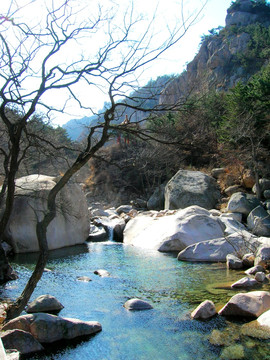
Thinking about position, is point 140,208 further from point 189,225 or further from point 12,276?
point 12,276

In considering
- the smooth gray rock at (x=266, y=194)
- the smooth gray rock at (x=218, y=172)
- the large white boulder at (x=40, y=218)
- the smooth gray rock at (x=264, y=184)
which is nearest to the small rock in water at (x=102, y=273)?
the large white boulder at (x=40, y=218)

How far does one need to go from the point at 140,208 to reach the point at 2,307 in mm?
18823

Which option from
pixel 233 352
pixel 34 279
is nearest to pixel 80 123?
pixel 34 279

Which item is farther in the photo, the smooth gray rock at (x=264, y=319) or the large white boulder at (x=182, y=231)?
the large white boulder at (x=182, y=231)

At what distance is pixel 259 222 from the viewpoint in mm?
14031

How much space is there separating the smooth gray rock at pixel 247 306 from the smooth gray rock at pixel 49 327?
243cm

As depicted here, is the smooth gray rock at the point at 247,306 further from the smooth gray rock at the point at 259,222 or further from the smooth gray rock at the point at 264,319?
the smooth gray rock at the point at 259,222

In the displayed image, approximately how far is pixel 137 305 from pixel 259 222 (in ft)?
27.7

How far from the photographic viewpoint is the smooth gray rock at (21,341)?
5023 mm

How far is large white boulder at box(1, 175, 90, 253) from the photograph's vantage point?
1416cm

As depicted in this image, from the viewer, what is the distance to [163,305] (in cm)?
727

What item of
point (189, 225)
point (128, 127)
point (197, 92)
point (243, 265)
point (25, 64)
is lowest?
point (243, 265)

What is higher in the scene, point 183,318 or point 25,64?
point 25,64

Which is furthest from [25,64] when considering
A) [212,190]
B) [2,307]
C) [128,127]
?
[212,190]
